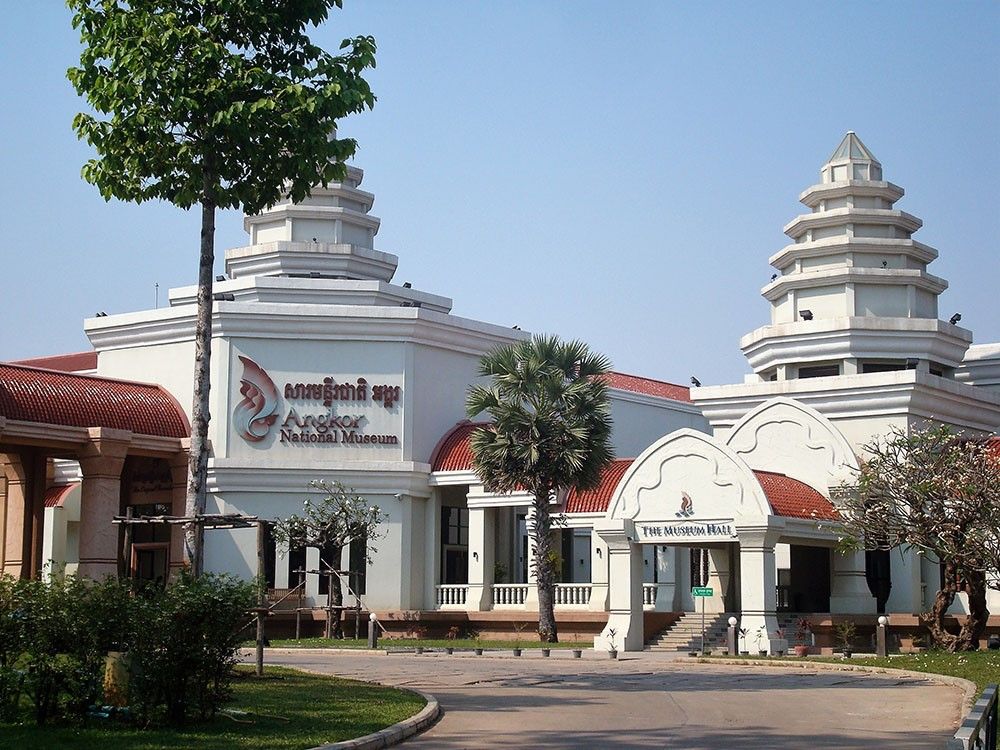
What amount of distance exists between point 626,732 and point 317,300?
3577cm

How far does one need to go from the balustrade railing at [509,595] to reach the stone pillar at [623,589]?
7.29m

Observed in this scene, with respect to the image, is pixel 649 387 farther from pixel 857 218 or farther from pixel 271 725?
pixel 271 725

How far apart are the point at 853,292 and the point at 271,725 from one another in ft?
117

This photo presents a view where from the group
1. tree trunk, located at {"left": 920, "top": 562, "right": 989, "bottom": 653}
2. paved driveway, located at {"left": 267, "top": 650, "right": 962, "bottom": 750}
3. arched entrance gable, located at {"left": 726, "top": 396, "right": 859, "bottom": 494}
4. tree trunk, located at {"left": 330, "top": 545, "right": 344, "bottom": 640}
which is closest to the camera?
paved driveway, located at {"left": 267, "top": 650, "right": 962, "bottom": 750}

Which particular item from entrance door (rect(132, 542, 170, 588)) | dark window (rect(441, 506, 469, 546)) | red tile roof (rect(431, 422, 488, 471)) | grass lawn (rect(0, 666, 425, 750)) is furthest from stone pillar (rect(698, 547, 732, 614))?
grass lawn (rect(0, 666, 425, 750))

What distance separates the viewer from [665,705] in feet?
69.8

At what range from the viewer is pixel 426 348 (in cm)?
4900

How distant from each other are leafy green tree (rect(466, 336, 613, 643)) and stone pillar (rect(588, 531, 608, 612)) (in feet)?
8.07

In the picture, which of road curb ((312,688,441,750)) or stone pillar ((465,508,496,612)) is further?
stone pillar ((465,508,496,612))

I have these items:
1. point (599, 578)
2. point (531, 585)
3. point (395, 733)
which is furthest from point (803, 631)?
point (395, 733)

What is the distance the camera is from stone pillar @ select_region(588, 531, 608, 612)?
44.1 meters

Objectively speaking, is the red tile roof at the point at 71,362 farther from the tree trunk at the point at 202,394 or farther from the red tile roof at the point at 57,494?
the tree trunk at the point at 202,394

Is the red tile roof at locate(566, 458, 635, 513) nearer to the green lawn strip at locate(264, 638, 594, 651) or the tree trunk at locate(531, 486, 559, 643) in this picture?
the tree trunk at locate(531, 486, 559, 643)

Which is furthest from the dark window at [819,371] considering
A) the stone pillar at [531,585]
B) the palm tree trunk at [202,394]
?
the palm tree trunk at [202,394]
